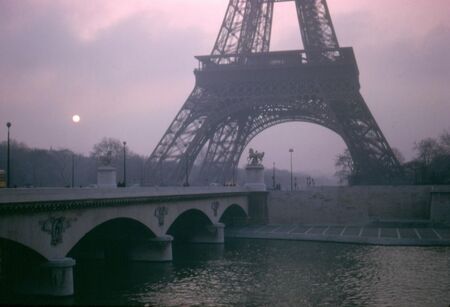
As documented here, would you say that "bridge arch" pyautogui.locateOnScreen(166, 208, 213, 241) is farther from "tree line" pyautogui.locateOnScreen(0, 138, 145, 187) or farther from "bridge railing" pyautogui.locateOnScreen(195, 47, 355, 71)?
"bridge railing" pyautogui.locateOnScreen(195, 47, 355, 71)

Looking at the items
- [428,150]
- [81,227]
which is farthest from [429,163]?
[81,227]

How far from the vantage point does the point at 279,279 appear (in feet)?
103

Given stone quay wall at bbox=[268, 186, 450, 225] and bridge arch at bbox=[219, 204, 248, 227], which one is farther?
stone quay wall at bbox=[268, 186, 450, 225]

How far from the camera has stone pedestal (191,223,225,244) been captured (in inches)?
1877

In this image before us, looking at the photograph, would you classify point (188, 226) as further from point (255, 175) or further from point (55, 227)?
point (55, 227)

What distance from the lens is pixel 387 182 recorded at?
64.4 metres

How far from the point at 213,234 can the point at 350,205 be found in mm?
18309

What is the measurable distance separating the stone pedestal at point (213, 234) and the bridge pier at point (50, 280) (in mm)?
22724

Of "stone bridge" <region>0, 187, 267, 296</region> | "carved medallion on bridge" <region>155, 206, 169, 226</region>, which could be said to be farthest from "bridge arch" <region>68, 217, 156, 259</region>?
"carved medallion on bridge" <region>155, 206, 169, 226</region>

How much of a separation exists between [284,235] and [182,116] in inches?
826

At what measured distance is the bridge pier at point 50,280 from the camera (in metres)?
24.3

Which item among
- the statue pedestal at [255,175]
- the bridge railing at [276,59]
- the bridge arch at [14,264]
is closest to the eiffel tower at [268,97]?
the bridge railing at [276,59]

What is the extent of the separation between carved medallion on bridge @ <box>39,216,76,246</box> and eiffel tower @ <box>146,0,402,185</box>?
1482 inches

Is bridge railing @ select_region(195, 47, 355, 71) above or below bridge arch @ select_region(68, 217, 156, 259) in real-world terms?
above
